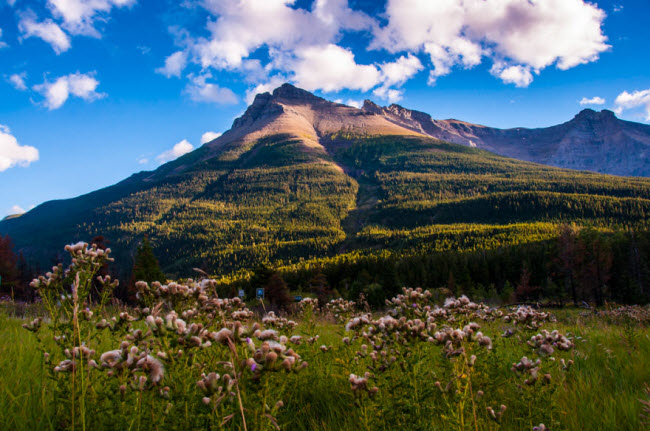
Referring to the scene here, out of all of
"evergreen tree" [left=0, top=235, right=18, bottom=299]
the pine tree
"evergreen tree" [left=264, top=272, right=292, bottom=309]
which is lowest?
"evergreen tree" [left=264, top=272, right=292, bottom=309]

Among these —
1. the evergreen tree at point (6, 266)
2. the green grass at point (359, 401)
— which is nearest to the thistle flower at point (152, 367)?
the green grass at point (359, 401)

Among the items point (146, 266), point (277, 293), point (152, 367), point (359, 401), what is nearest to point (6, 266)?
point (146, 266)

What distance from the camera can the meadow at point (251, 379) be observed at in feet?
6.50

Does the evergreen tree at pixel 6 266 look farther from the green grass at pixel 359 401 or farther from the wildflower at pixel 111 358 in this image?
the wildflower at pixel 111 358

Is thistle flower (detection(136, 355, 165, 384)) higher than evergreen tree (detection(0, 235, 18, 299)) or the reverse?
higher

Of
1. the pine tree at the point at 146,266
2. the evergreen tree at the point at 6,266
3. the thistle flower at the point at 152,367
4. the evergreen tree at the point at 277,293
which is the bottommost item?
the evergreen tree at the point at 277,293

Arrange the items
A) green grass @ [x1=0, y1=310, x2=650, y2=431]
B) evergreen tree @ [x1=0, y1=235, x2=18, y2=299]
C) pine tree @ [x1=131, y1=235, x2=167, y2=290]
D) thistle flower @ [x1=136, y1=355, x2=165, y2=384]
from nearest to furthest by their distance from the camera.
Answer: thistle flower @ [x1=136, y1=355, x2=165, y2=384]
green grass @ [x1=0, y1=310, x2=650, y2=431]
evergreen tree @ [x1=0, y1=235, x2=18, y2=299]
pine tree @ [x1=131, y1=235, x2=167, y2=290]

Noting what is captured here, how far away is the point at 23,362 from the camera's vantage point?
390 cm

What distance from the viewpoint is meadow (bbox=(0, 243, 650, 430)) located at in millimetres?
1980

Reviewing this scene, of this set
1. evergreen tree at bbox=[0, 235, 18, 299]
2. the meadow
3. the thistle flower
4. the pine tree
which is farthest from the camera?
the pine tree

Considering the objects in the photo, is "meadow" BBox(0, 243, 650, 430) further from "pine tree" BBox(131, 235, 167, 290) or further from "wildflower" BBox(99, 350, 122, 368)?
"pine tree" BBox(131, 235, 167, 290)

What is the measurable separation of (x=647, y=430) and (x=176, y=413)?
3730 mm

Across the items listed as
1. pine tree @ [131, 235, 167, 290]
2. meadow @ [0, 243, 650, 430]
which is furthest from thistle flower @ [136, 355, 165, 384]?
pine tree @ [131, 235, 167, 290]

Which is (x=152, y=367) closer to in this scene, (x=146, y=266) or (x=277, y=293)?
(x=277, y=293)
